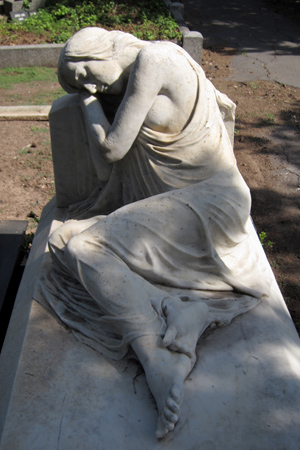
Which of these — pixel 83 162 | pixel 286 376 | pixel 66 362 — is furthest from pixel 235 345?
pixel 83 162

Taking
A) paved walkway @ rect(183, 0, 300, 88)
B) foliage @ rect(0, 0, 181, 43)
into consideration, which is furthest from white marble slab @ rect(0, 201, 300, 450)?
foliage @ rect(0, 0, 181, 43)

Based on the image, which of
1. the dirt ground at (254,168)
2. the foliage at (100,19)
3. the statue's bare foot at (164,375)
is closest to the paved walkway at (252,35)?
the dirt ground at (254,168)

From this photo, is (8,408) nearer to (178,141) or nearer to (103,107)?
(178,141)

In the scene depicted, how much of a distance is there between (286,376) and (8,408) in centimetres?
112

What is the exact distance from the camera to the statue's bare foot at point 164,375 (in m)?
1.76

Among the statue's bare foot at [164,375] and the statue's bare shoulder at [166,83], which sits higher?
the statue's bare shoulder at [166,83]

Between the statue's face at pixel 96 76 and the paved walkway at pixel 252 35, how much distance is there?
5102 millimetres

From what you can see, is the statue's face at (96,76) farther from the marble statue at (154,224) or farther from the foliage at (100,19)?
the foliage at (100,19)

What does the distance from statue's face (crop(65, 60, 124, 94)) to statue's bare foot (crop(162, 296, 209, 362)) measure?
1158mm

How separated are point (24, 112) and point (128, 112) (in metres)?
4.16

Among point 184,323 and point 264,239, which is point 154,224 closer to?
point 184,323

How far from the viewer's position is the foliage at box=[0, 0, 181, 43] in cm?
832

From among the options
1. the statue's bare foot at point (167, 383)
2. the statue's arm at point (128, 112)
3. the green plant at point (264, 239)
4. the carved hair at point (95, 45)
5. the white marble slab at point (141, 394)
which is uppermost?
the carved hair at point (95, 45)

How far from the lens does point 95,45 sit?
2432 millimetres
